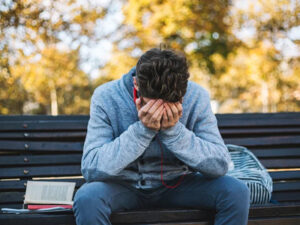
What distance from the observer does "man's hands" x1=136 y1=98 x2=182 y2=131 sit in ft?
7.21

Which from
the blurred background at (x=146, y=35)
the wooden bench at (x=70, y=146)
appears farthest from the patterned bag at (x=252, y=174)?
the blurred background at (x=146, y=35)

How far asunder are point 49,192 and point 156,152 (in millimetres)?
1002

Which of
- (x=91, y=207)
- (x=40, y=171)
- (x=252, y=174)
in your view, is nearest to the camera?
(x=91, y=207)

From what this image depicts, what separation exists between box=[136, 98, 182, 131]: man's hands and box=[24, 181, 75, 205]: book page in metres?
1.16

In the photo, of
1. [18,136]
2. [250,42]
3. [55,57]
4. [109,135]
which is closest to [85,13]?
[55,57]

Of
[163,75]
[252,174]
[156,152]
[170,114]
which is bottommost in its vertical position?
[252,174]

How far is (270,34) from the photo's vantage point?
13328 mm

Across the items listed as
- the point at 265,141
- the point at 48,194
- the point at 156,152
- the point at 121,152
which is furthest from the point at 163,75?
the point at 265,141

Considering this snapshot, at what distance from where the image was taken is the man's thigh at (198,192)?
2.29 metres

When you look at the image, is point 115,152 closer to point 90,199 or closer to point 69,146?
point 90,199

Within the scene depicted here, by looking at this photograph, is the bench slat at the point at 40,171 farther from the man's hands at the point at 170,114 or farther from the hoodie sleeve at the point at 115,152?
the man's hands at the point at 170,114

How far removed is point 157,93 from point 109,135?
0.47 metres

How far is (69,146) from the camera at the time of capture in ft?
11.0

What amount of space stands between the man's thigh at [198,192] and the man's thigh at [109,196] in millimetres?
179
